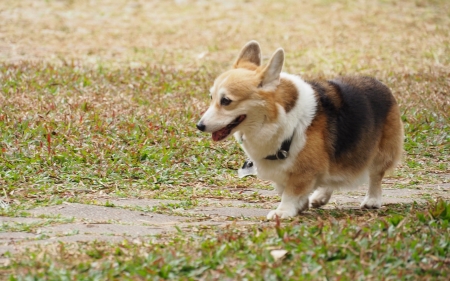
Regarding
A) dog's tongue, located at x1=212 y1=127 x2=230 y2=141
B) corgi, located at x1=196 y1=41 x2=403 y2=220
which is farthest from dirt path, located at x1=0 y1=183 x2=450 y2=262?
dog's tongue, located at x1=212 y1=127 x2=230 y2=141

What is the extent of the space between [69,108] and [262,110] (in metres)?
3.48

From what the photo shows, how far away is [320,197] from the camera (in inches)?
240

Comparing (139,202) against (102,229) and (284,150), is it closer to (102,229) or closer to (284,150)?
(102,229)

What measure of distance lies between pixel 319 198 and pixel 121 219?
161 cm

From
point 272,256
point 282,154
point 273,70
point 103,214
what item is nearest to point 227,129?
point 282,154

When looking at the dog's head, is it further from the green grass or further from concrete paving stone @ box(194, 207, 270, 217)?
the green grass

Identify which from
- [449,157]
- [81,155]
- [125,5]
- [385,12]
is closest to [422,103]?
[449,157]

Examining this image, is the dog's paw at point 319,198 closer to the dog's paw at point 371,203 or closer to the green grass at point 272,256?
the dog's paw at point 371,203

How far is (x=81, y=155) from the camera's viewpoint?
23.2 ft

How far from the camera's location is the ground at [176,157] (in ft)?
14.1

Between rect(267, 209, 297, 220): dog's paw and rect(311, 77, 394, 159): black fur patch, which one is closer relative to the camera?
rect(267, 209, 297, 220): dog's paw

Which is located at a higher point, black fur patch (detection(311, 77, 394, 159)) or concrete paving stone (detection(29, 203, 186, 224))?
black fur patch (detection(311, 77, 394, 159))

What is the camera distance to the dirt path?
16.1ft

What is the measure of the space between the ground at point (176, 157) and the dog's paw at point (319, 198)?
159mm
